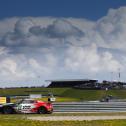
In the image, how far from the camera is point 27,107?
127 feet

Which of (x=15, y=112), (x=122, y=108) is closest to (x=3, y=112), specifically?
(x=15, y=112)

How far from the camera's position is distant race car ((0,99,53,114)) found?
1506 inches

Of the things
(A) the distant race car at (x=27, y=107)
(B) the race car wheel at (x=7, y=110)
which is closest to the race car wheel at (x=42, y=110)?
(A) the distant race car at (x=27, y=107)

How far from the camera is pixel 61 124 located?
2630 cm

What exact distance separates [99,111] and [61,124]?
14.3 m

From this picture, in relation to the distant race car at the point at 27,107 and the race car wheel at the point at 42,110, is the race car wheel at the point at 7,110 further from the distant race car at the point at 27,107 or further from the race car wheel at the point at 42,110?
the race car wheel at the point at 42,110

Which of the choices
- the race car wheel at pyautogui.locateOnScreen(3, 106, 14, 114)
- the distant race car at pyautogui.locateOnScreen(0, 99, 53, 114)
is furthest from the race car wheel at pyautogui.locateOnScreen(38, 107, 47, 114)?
the race car wheel at pyautogui.locateOnScreen(3, 106, 14, 114)

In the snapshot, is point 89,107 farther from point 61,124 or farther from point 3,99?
point 3,99

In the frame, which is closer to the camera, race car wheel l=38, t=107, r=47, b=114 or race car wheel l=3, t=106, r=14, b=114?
race car wheel l=3, t=106, r=14, b=114

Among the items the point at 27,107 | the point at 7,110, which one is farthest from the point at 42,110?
the point at 7,110

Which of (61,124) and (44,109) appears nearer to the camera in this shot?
(61,124)

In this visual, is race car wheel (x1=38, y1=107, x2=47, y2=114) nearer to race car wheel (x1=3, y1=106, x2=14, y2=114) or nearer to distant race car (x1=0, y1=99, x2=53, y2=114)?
distant race car (x1=0, y1=99, x2=53, y2=114)

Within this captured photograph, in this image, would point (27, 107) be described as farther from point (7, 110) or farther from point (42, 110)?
point (7, 110)

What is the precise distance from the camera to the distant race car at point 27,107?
38250 mm
